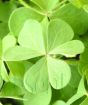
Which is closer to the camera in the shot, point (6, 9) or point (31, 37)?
point (31, 37)

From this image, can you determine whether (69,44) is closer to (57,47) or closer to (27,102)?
(57,47)

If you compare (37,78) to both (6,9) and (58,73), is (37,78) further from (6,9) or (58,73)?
(6,9)

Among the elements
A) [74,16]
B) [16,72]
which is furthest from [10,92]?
[74,16]

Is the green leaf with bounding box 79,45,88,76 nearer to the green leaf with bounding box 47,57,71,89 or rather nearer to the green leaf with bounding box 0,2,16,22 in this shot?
the green leaf with bounding box 47,57,71,89

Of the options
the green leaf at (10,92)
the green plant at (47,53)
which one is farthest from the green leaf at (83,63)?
the green leaf at (10,92)

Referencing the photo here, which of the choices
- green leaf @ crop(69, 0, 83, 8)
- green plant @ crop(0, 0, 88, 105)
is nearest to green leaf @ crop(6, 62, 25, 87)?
green plant @ crop(0, 0, 88, 105)

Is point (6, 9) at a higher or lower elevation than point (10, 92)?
higher

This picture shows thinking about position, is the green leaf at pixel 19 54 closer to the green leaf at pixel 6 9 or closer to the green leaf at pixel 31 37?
the green leaf at pixel 31 37

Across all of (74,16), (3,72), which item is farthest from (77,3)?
(3,72)
